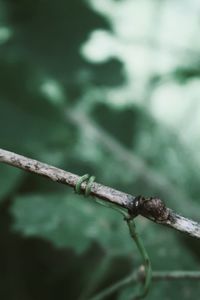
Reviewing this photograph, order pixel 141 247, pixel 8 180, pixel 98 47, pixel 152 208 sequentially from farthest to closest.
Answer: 1. pixel 98 47
2. pixel 8 180
3. pixel 141 247
4. pixel 152 208

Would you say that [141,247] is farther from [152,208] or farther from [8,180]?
[8,180]

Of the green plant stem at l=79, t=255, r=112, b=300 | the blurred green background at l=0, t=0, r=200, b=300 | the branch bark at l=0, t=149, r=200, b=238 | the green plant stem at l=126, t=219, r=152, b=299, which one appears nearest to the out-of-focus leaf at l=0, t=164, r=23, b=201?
the blurred green background at l=0, t=0, r=200, b=300

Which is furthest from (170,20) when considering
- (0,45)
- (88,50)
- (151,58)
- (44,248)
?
(44,248)

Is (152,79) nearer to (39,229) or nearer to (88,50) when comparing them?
(88,50)

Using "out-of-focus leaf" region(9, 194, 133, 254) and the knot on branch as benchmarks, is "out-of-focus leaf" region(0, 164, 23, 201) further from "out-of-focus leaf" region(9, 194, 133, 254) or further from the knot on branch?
the knot on branch

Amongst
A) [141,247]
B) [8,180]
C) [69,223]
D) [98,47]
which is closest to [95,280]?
[69,223]
